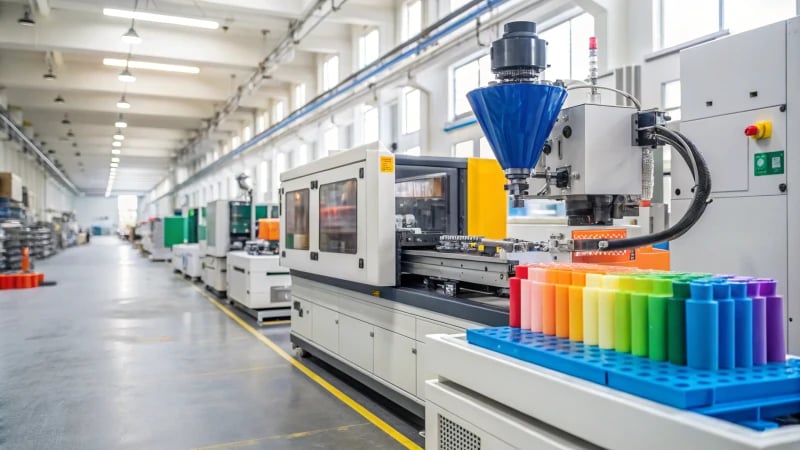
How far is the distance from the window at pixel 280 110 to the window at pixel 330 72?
8.67ft

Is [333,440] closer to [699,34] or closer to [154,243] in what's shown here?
[699,34]

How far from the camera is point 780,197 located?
2354 millimetres

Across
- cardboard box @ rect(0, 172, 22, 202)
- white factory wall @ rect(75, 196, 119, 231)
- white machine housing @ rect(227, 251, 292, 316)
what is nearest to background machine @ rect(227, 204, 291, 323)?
white machine housing @ rect(227, 251, 292, 316)

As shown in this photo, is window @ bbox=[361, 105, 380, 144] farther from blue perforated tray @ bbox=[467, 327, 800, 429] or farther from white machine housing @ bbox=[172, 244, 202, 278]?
blue perforated tray @ bbox=[467, 327, 800, 429]

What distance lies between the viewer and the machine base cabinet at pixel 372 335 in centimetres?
291

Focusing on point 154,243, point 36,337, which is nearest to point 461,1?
point 36,337

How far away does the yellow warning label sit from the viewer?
3.17 meters

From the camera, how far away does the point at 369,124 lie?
9.19 meters

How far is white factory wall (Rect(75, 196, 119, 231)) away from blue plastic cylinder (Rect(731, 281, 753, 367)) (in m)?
45.2

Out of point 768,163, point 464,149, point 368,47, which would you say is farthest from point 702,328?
point 368,47

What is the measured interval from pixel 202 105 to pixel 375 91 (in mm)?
7716

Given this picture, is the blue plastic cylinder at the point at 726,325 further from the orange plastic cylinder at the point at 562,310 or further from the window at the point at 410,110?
the window at the point at 410,110

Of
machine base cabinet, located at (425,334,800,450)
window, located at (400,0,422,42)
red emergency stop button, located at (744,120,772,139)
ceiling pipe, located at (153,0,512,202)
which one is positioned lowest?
machine base cabinet, located at (425,334,800,450)

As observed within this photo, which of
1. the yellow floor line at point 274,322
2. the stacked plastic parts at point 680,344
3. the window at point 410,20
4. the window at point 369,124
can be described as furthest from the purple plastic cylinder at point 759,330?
the window at point 369,124
